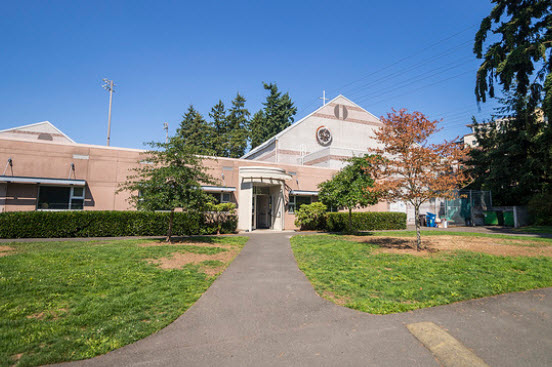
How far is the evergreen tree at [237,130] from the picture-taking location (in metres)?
44.3

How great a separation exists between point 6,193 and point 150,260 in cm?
1173

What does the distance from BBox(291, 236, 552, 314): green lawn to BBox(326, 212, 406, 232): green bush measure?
931 cm

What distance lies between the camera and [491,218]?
24.4 meters

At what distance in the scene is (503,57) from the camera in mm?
18438

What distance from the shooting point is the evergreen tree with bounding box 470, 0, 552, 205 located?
684 inches

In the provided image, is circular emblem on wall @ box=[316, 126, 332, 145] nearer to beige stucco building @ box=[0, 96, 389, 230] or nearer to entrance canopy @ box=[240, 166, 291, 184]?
beige stucco building @ box=[0, 96, 389, 230]

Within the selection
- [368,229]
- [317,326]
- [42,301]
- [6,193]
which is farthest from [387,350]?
[6,193]

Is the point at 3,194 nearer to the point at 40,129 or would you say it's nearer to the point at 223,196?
the point at 223,196

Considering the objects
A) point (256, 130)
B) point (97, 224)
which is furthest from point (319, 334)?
point (256, 130)

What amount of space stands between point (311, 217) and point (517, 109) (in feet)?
74.2

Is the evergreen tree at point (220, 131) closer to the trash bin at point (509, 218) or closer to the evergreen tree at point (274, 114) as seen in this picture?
the evergreen tree at point (274, 114)

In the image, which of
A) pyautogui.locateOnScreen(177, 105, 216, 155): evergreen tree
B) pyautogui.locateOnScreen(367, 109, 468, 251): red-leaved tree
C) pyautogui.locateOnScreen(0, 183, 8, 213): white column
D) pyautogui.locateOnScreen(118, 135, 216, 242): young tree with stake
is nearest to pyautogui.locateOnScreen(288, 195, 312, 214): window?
pyautogui.locateOnScreen(118, 135, 216, 242): young tree with stake

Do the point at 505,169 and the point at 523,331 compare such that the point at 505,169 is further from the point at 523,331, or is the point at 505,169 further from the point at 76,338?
the point at 76,338

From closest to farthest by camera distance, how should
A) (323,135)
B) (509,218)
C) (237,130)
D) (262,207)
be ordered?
(262,207) → (509,218) → (323,135) → (237,130)
